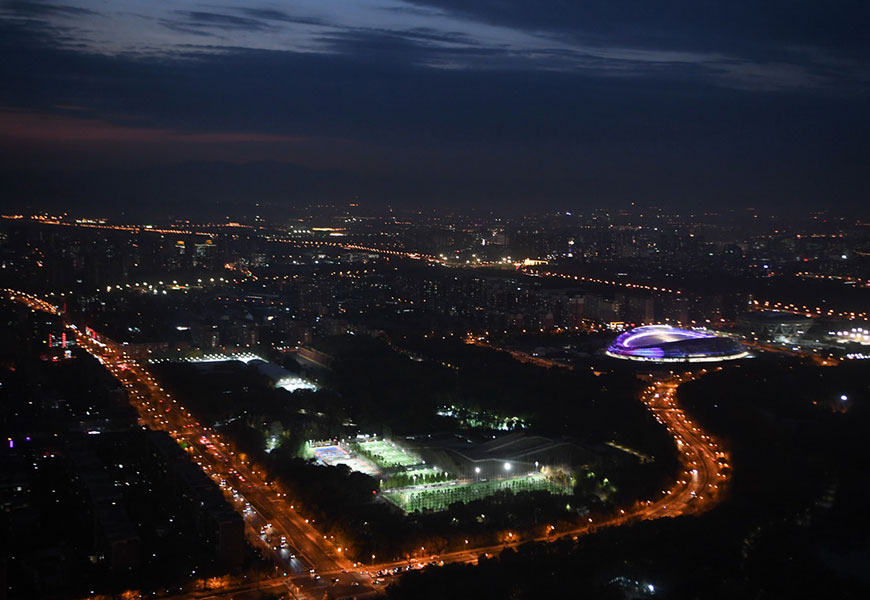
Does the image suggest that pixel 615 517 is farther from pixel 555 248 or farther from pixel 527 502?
pixel 555 248

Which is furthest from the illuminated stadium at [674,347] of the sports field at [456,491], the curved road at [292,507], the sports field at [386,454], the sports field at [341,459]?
the sports field at [341,459]

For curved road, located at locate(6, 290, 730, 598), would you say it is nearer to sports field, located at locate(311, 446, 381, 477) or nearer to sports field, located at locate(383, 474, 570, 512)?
sports field, located at locate(311, 446, 381, 477)

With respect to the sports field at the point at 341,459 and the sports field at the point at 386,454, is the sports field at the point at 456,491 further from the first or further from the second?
the sports field at the point at 386,454


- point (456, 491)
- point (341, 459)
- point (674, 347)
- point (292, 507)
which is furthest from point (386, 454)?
point (674, 347)

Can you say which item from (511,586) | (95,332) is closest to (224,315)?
(95,332)

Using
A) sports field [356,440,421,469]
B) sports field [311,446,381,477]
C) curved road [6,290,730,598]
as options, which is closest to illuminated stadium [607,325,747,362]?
curved road [6,290,730,598]
